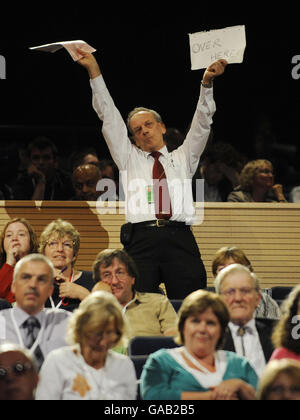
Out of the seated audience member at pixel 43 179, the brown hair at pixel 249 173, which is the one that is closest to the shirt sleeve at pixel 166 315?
the brown hair at pixel 249 173

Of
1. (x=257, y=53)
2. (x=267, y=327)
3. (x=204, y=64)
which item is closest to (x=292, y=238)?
(x=204, y=64)

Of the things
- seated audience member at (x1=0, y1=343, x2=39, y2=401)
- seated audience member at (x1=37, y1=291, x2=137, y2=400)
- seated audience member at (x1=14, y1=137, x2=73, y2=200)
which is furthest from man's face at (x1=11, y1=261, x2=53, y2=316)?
seated audience member at (x1=14, y1=137, x2=73, y2=200)

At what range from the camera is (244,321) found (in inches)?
142

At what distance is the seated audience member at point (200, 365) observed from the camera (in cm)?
297

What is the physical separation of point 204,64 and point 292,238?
144cm

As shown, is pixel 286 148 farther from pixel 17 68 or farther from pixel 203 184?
pixel 17 68

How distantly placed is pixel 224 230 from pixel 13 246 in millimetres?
1508

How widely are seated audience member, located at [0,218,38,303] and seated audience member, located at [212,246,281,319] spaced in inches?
38.1

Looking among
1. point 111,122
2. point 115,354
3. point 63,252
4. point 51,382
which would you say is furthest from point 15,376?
Result: point 111,122
